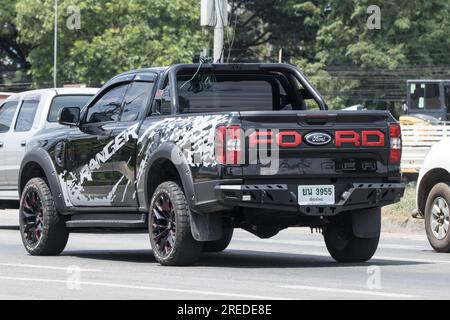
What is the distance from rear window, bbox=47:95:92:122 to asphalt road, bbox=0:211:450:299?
3.12 metres

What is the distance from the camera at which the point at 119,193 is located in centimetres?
1352

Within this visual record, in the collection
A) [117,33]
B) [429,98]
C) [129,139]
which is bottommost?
[429,98]

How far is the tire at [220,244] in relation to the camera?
1480 cm

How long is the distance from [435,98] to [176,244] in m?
45.6

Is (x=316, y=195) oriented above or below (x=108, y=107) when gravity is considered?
below

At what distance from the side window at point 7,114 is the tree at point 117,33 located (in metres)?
40.0

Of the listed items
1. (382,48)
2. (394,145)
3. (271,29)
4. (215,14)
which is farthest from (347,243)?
(271,29)

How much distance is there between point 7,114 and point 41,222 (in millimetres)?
6463

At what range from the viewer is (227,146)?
468 inches

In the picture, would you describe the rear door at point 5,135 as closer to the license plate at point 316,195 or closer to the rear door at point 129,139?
the rear door at point 129,139

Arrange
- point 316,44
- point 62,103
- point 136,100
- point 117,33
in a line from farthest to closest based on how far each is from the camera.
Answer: point 316,44, point 117,33, point 62,103, point 136,100

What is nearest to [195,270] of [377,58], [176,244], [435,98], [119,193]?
[176,244]

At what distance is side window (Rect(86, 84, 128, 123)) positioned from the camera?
1394cm

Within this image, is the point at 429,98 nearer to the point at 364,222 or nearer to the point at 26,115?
the point at 26,115
